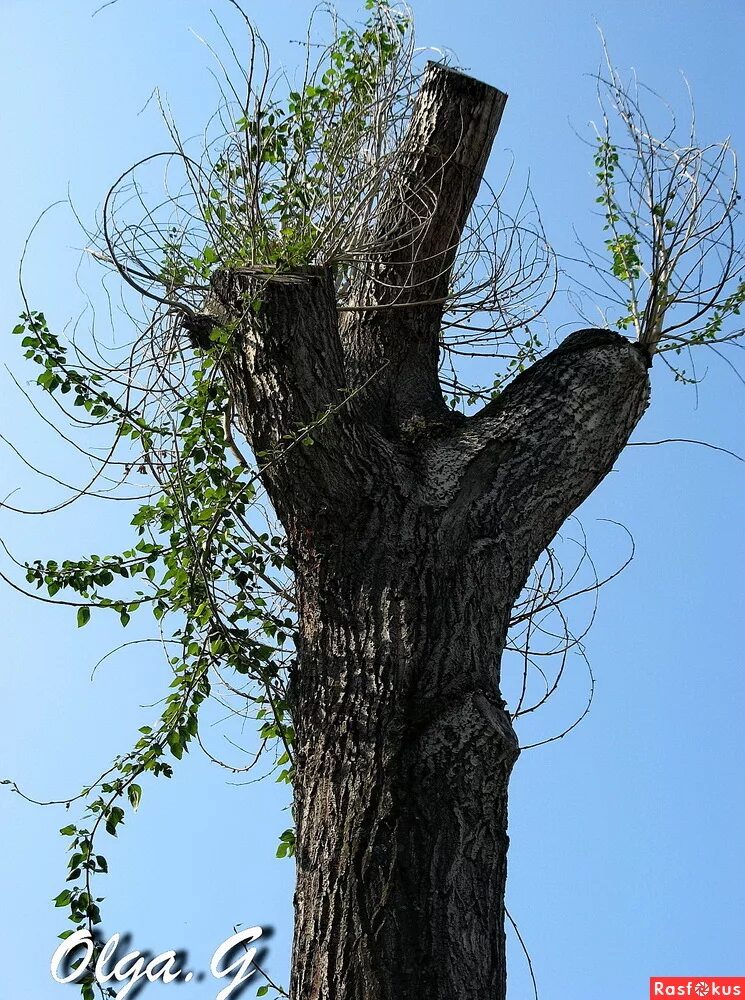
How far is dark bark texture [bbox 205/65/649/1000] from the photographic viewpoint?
93.7 inches

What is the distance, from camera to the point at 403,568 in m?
2.74

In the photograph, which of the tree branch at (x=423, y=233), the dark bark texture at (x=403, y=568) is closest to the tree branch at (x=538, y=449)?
the dark bark texture at (x=403, y=568)

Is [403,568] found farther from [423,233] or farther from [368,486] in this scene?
[423,233]

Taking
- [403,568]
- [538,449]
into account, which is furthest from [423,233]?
[403,568]

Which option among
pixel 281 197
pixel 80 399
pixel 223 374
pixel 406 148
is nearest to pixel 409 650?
pixel 223 374

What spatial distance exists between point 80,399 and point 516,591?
129 cm

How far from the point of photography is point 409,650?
2.62 metres

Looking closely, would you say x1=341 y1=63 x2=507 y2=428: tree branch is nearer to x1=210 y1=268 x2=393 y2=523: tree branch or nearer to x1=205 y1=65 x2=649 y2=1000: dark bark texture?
x1=205 y1=65 x2=649 y2=1000: dark bark texture

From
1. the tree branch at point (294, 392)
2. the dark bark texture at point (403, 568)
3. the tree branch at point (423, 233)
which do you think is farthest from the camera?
the tree branch at point (423, 233)

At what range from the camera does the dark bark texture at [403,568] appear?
238 cm

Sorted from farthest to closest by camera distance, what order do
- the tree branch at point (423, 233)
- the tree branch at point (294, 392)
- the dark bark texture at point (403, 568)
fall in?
1. the tree branch at point (423, 233)
2. the tree branch at point (294, 392)
3. the dark bark texture at point (403, 568)
